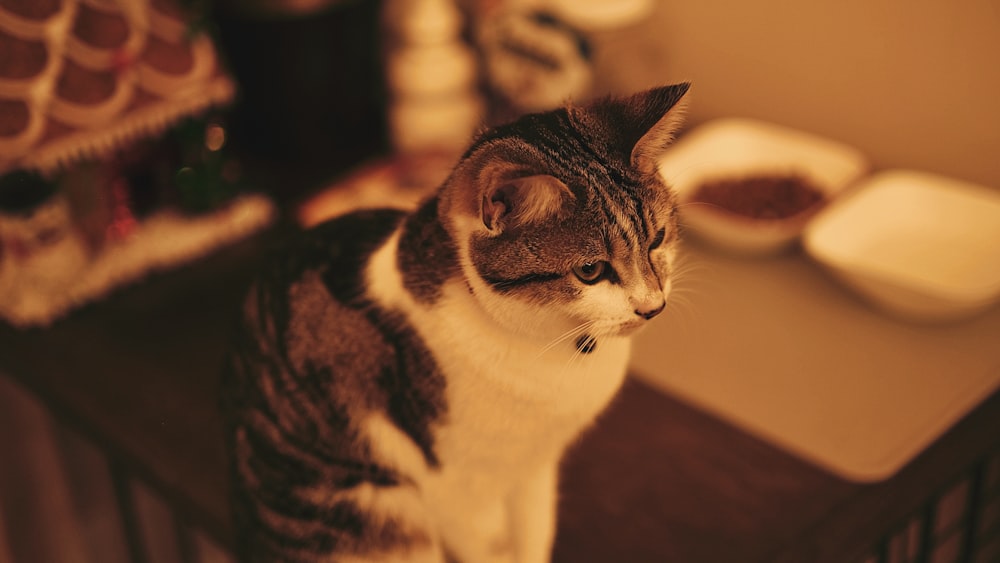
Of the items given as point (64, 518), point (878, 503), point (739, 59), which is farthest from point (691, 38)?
point (64, 518)

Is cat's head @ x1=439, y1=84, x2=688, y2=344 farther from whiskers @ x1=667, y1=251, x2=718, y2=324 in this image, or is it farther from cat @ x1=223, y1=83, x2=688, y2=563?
whiskers @ x1=667, y1=251, x2=718, y2=324

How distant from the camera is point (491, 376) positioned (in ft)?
2.81

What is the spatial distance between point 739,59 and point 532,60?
1.16 feet

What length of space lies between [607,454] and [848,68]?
747 mm

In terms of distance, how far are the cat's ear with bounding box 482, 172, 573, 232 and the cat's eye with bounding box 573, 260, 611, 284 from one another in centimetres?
5

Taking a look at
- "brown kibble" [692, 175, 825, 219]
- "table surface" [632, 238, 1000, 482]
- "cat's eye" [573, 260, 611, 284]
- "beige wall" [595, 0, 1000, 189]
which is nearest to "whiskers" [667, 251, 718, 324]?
"table surface" [632, 238, 1000, 482]

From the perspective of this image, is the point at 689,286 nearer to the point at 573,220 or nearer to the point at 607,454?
the point at 607,454

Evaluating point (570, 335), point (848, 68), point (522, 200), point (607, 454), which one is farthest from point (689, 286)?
point (522, 200)

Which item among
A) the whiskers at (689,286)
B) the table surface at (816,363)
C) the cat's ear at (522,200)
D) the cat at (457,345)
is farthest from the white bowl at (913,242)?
the cat's ear at (522,200)

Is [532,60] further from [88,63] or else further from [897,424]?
[897,424]

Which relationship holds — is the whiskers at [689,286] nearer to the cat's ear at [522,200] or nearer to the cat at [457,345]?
the cat at [457,345]

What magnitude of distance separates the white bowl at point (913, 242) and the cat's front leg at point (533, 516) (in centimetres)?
54

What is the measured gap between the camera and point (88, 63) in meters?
1.19

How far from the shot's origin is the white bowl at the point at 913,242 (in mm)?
1200
